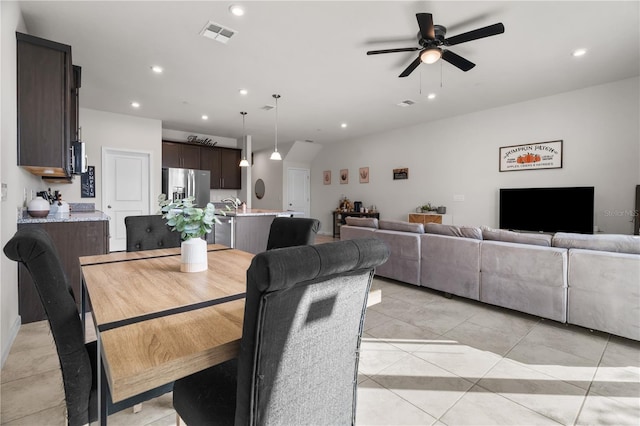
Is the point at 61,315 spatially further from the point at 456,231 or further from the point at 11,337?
the point at 456,231

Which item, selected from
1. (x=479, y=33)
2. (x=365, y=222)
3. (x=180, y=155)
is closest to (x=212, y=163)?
(x=180, y=155)

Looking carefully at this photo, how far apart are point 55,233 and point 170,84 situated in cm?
256

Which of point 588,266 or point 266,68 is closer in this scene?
point 588,266

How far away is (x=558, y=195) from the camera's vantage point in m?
4.82

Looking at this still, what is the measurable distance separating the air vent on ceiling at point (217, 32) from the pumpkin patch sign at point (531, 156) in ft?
16.1

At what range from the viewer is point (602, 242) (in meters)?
2.54

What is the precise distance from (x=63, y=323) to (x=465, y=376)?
215cm

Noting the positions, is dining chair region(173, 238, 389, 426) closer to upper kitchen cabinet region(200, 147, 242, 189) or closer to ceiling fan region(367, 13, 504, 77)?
ceiling fan region(367, 13, 504, 77)

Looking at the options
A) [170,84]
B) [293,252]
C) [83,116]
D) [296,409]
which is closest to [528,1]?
[293,252]

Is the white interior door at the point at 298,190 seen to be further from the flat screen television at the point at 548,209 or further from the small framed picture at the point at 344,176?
the flat screen television at the point at 548,209

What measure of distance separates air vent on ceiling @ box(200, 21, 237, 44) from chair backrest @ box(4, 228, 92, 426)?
8.67 ft

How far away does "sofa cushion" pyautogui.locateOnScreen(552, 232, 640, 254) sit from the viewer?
2428 mm

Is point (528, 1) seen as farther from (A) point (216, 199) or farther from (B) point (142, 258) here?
(A) point (216, 199)

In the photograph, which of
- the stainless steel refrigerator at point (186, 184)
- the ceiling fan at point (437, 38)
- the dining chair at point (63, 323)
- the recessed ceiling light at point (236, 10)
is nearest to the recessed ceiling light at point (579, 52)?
the ceiling fan at point (437, 38)
